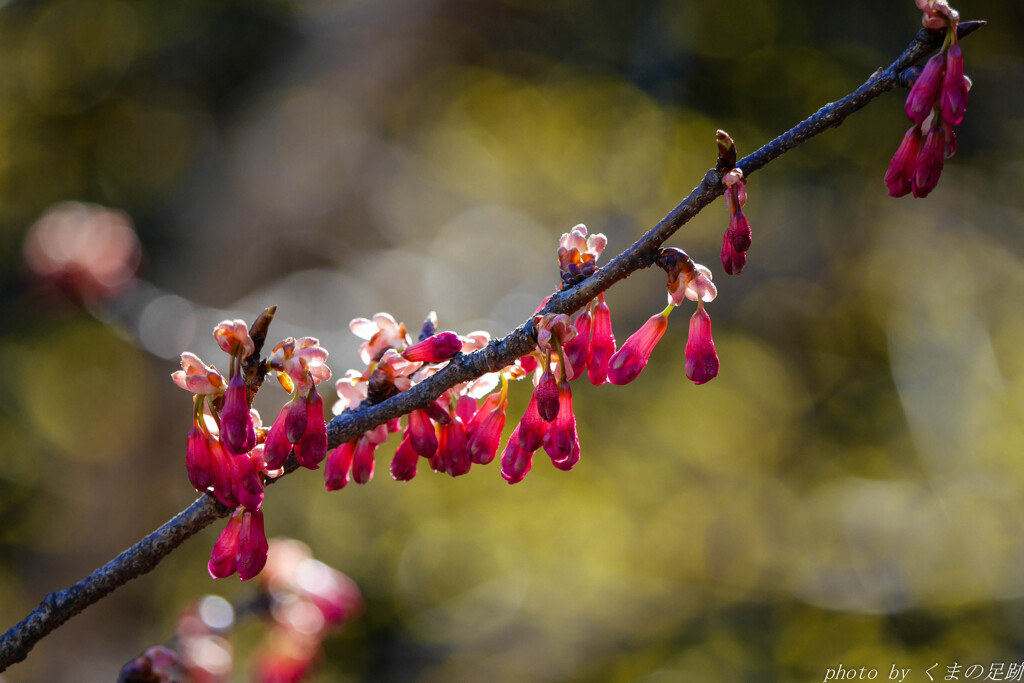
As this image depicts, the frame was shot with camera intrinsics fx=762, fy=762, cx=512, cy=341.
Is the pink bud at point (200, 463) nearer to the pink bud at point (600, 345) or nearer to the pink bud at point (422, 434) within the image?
the pink bud at point (422, 434)

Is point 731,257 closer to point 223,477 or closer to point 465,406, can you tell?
point 465,406

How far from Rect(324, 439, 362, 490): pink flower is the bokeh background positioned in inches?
147

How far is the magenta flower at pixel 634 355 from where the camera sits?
136 cm

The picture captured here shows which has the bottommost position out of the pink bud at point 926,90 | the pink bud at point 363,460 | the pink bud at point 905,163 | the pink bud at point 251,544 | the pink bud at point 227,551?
the pink bud at point 227,551

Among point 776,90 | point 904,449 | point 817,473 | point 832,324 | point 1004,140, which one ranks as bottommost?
point 817,473

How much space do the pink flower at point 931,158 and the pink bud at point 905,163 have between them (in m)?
0.02

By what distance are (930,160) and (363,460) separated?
1.16m

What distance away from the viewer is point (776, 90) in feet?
28.8

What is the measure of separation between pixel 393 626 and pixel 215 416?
27.1 ft

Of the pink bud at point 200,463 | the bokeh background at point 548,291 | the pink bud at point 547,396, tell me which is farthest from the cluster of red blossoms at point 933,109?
the bokeh background at point 548,291

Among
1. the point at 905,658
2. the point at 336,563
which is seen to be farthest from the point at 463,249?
the point at 905,658

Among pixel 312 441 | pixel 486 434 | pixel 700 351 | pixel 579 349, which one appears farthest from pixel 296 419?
pixel 700 351

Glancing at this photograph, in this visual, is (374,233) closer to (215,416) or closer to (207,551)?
(207,551)

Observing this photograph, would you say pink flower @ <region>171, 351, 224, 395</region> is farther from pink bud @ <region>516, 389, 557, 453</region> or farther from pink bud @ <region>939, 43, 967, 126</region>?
pink bud @ <region>939, 43, 967, 126</region>
